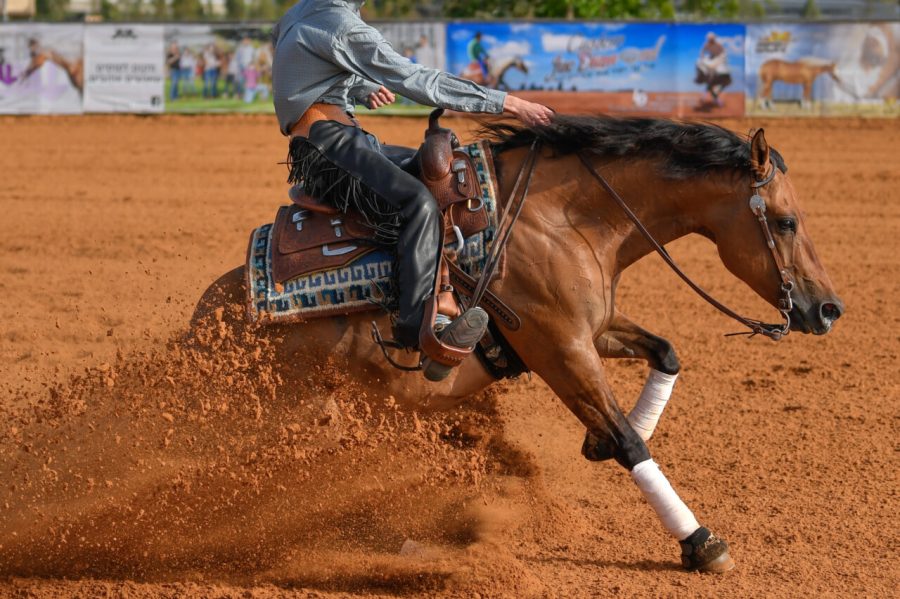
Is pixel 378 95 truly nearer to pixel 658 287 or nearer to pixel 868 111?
pixel 658 287

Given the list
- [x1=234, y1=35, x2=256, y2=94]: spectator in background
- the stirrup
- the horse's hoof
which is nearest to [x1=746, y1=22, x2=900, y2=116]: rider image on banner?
[x1=234, y1=35, x2=256, y2=94]: spectator in background

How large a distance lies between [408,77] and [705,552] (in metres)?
2.58

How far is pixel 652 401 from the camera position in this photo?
5.82 meters

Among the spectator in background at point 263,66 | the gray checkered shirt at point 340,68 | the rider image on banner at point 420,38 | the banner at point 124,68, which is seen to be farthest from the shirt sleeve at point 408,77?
the banner at point 124,68

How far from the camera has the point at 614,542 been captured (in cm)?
559

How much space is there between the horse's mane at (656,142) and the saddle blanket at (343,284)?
1.26 feet

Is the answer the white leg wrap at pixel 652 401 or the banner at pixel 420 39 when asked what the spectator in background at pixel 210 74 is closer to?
the banner at pixel 420 39

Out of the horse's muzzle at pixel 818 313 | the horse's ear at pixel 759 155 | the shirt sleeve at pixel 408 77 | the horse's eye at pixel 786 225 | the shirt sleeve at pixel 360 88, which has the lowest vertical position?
the horse's muzzle at pixel 818 313

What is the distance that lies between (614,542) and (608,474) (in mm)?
1009

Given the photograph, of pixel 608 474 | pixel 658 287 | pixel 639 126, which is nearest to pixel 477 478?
pixel 608 474

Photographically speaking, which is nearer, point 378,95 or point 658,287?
point 378,95

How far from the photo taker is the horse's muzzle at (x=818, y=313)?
16.6ft

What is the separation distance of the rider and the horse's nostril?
61.6 inches

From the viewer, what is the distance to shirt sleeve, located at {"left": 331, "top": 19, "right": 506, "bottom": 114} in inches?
191
